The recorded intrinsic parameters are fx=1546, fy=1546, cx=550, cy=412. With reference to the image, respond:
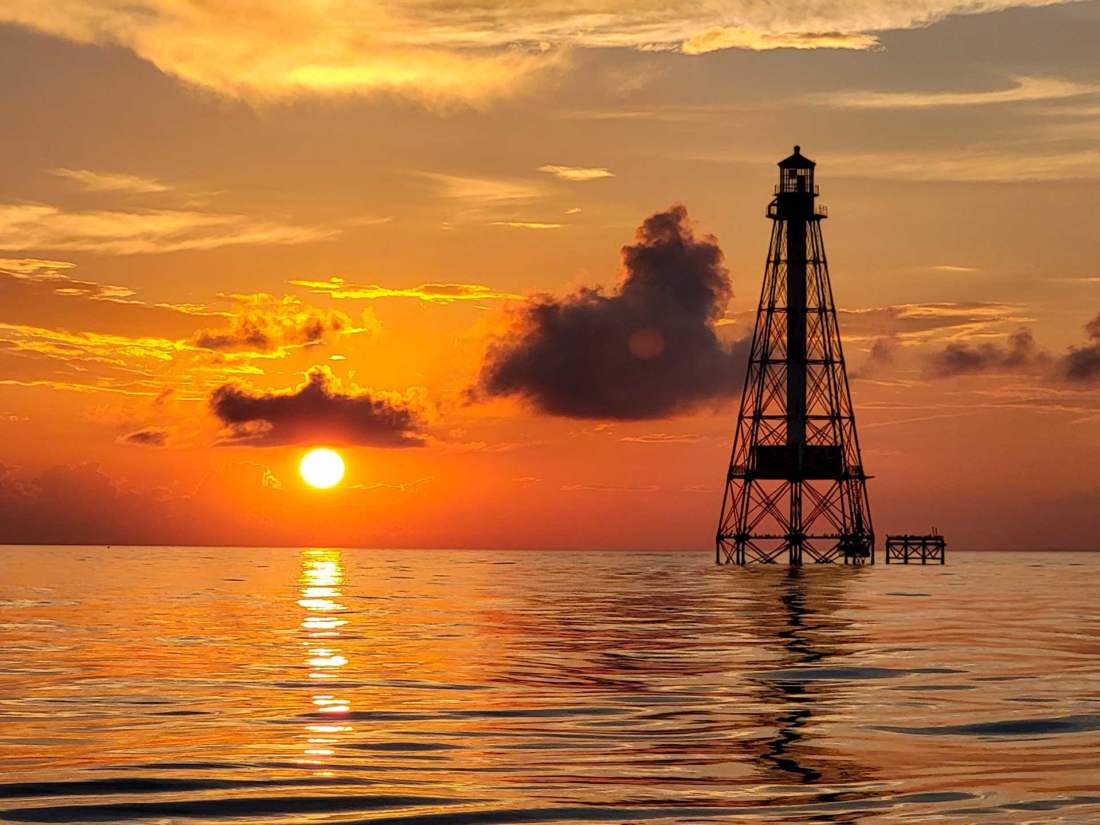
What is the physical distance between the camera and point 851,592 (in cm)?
8344

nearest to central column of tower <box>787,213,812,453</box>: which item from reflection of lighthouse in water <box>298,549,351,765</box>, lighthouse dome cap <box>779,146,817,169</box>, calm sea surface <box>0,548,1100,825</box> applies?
lighthouse dome cap <box>779,146,817,169</box>

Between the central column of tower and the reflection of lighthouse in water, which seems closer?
the reflection of lighthouse in water

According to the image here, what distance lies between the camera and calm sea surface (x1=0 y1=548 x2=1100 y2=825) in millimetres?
17031

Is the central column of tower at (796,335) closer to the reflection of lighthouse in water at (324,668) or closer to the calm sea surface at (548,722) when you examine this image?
the reflection of lighthouse in water at (324,668)

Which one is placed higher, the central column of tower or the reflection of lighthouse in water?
the central column of tower

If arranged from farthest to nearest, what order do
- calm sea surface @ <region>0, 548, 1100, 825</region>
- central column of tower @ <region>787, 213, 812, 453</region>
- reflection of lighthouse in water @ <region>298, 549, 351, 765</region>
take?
central column of tower @ <region>787, 213, 812, 453</region>
reflection of lighthouse in water @ <region>298, 549, 351, 765</region>
calm sea surface @ <region>0, 548, 1100, 825</region>

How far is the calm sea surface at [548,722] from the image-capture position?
17031mm

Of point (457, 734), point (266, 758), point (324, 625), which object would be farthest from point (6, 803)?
point (324, 625)

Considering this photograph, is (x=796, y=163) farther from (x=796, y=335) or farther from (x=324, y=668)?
(x=324, y=668)

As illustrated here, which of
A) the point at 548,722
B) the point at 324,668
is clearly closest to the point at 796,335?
the point at 324,668

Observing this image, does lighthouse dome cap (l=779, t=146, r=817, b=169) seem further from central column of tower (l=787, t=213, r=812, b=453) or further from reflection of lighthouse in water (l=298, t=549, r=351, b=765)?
reflection of lighthouse in water (l=298, t=549, r=351, b=765)

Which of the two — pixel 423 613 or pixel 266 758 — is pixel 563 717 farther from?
pixel 423 613

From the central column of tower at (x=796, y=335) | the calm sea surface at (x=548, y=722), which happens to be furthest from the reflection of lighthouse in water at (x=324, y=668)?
the central column of tower at (x=796, y=335)

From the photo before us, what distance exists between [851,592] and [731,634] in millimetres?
38983
